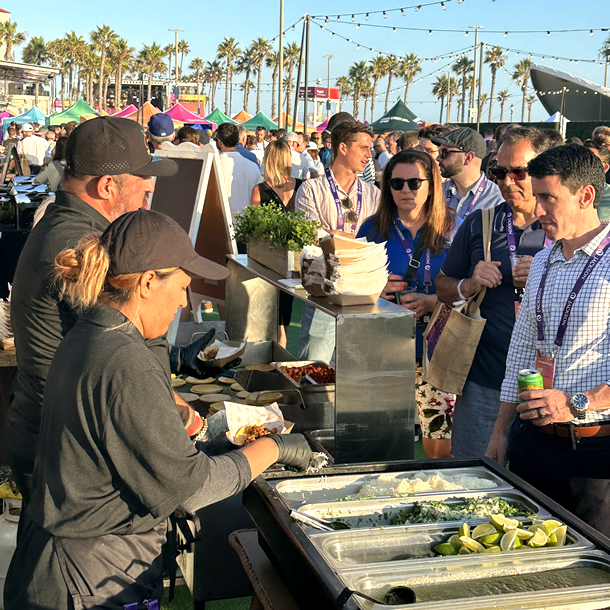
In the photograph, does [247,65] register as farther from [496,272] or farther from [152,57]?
[496,272]

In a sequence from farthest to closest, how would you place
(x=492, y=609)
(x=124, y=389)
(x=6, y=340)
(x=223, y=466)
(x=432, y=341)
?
(x=6, y=340) → (x=432, y=341) → (x=223, y=466) → (x=124, y=389) → (x=492, y=609)

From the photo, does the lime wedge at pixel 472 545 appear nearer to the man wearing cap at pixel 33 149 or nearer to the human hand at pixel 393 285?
the human hand at pixel 393 285

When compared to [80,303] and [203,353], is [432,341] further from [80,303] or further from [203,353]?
[80,303]

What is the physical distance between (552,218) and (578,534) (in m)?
1.19

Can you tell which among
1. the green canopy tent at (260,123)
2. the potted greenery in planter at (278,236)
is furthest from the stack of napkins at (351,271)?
the green canopy tent at (260,123)

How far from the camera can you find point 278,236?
13.5 feet

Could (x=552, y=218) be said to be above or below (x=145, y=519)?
above

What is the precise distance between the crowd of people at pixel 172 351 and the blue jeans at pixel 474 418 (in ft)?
0.03

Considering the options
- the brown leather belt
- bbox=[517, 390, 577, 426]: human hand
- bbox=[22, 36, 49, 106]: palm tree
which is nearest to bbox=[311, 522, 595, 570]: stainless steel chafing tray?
bbox=[517, 390, 577, 426]: human hand

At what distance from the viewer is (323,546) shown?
6.84 ft

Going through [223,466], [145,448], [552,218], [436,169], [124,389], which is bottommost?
[223,466]

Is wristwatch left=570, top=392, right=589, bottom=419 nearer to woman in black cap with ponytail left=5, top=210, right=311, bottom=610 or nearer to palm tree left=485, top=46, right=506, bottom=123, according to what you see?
woman in black cap with ponytail left=5, top=210, right=311, bottom=610

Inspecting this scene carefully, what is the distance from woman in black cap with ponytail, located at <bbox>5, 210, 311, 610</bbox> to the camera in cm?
193

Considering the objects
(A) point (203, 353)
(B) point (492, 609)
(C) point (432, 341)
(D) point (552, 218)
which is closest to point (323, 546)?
(B) point (492, 609)
